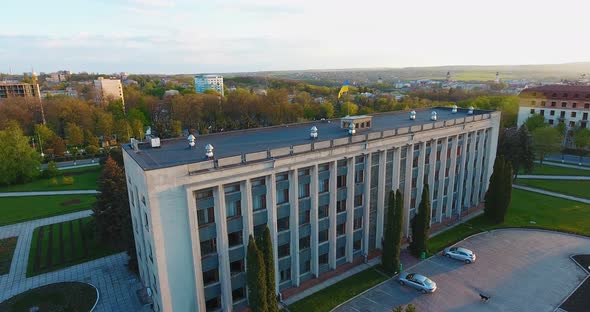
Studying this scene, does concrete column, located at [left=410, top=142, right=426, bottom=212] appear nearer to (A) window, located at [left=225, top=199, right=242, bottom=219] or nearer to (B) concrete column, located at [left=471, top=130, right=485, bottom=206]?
(B) concrete column, located at [left=471, top=130, right=485, bottom=206]

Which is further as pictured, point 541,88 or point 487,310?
point 541,88

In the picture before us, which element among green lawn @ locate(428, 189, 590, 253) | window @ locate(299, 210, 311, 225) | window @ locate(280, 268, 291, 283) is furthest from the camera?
green lawn @ locate(428, 189, 590, 253)

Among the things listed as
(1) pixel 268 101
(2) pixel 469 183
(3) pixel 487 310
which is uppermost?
(1) pixel 268 101

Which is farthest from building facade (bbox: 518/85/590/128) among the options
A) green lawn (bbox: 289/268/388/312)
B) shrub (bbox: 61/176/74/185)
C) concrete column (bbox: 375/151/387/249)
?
shrub (bbox: 61/176/74/185)

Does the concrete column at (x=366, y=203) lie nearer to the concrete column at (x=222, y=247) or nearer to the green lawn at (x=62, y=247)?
the concrete column at (x=222, y=247)

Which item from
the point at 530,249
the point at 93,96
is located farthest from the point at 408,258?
the point at 93,96

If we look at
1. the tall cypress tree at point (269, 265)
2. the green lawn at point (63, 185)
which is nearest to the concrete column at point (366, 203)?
the tall cypress tree at point (269, 265)

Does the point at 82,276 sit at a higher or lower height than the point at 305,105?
lower

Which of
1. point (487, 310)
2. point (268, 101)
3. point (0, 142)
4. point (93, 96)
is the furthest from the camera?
point (93, 96)

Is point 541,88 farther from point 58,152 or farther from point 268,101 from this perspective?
point 58,152
